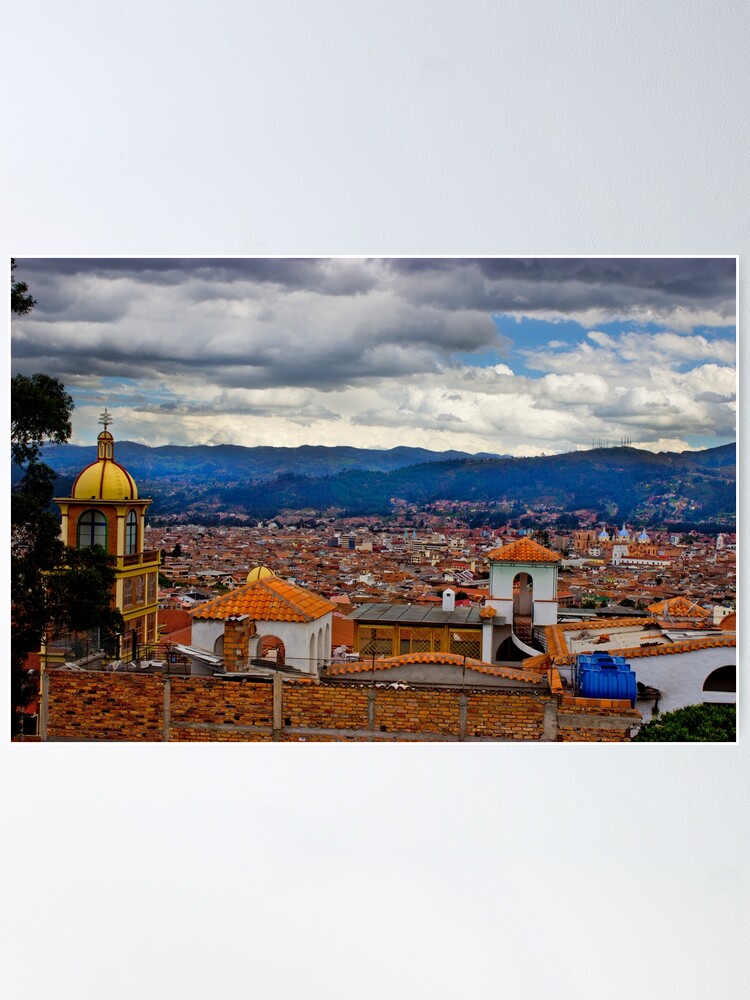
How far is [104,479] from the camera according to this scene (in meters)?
3.30

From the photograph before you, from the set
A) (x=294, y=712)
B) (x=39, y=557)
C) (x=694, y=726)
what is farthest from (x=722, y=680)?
(x=39, y=557)

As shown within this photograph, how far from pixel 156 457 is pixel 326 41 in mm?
1716

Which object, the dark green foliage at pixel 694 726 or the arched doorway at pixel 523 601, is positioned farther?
the arched doorway at pixel 523 601

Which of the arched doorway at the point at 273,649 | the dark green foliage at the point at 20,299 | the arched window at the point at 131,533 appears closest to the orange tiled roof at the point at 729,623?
the arched doorway at the point at 273,649

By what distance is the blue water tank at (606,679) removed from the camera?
3316 millimetres

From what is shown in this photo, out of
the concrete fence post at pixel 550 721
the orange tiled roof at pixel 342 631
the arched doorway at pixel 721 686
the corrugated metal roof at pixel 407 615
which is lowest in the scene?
the concrete fence post at pixel 550 721

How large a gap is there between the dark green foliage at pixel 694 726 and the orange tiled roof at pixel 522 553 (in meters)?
0.75

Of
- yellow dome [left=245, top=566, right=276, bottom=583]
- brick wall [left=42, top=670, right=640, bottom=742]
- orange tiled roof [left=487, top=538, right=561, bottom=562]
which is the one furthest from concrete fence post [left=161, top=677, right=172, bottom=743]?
orange tiled roof [left=487, top=538, right=561, bottom=562]

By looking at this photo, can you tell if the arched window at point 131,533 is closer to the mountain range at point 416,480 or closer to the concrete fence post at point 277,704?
the mountain range at point 416,480

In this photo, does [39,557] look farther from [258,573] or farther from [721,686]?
[721,686]

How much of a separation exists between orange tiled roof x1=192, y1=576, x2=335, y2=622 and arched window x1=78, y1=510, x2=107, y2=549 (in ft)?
1.59

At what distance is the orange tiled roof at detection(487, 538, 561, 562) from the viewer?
341cm
